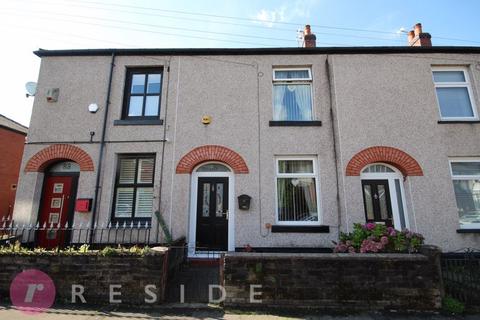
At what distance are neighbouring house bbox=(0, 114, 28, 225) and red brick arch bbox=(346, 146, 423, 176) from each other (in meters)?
15.4

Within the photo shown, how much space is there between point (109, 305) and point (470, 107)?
10.3 metres

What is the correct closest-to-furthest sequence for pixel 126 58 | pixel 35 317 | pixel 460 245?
pixel 35 317
pixel 460 245
pixel 126 58

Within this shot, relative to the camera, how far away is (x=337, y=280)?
13.8ft

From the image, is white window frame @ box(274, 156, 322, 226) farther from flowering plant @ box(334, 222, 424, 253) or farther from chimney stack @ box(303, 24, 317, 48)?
chimney stack @ box(303, 24, 317, 48)

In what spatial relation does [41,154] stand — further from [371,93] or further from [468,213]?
[468,213]

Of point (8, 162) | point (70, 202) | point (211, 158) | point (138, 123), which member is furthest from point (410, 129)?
point (8, 162)

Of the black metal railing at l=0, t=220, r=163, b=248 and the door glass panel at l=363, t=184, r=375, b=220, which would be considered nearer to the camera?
the black metal railing at l=0, t=220, r=163, b=248

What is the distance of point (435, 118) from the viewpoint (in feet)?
23.4

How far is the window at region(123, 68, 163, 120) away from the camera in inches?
300

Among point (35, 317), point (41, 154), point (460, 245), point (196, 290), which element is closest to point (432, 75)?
point (460, 245)

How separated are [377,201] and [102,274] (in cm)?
661

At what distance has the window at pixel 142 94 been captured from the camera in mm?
7613

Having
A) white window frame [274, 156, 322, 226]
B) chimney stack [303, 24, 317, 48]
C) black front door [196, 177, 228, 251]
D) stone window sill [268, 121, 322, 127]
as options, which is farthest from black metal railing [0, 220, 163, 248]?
chimney stack [303, 24, 317, 48]

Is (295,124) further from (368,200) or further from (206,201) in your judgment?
(206,201)
